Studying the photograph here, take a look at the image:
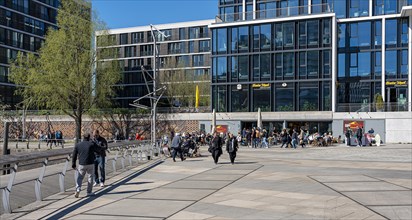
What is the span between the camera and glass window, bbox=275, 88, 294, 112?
157 feet

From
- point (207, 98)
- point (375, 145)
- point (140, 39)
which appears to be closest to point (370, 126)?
point (375, 145)

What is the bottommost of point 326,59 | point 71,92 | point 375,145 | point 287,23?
point 375,145

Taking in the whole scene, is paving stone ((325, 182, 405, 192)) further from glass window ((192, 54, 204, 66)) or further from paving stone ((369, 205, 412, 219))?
glass window ((192, 54, 204, 66))

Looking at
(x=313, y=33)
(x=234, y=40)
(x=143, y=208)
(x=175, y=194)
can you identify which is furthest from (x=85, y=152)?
(x=234, y=40)

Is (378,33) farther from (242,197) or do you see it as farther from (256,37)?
(242,197)

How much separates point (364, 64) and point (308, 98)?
7451 millimetres

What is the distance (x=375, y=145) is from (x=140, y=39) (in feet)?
183

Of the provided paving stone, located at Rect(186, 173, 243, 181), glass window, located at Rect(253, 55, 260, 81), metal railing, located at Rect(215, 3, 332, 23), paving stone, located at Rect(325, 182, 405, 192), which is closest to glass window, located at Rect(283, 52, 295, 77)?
glass window, located at Rect(253, 55, 260, 81)

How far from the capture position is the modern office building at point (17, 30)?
6631cm

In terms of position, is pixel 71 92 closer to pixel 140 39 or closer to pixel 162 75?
pixel 162 75

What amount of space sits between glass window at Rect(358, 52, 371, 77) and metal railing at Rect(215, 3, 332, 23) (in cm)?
614

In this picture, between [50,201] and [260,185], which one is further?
[260,185]

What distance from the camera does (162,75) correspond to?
67.9 meters

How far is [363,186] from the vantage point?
1320cm
